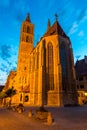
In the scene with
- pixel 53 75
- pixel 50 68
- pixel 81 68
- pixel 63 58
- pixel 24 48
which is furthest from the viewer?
pixel 24 48

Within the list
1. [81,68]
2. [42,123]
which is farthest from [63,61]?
[42,123]

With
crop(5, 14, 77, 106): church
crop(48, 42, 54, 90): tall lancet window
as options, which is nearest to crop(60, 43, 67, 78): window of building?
crop(5, 14, 77, 106): church

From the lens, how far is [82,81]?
44219mm

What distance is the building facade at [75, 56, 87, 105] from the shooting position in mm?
38575

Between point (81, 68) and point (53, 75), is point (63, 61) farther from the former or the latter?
point (81, 68)

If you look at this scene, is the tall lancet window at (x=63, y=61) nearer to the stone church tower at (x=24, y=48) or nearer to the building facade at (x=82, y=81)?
the building facade at (x=82, y=81)

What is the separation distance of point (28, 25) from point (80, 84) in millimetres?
36485

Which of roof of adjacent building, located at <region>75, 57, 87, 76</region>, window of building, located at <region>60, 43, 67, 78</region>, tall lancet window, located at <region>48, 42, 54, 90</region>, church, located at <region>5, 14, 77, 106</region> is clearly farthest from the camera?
roof of adjacent building, located at <region>75, 57, 87, 76</region>

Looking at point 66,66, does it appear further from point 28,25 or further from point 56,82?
point 28,25

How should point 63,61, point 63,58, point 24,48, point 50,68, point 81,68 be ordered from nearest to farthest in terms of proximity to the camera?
point 50,68 → point 63,61 → point 63,58 → point 81,68 → point 24,48

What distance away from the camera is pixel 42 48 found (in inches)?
1416

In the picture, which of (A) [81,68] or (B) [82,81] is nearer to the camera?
(B) [82,81]

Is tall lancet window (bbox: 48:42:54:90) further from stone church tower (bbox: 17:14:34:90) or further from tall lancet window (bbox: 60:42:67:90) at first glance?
stone church tower (bbox: 17:14:34:90)

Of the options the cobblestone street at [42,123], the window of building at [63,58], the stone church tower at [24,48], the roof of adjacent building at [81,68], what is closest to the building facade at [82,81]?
the roof of adjacent building at [81,68]
